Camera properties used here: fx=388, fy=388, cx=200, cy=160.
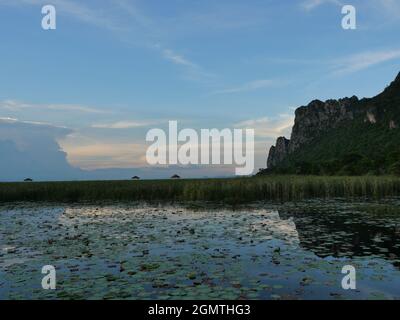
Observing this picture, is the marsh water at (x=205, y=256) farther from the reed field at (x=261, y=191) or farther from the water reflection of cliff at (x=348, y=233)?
the reed field at (x=261, y=191)

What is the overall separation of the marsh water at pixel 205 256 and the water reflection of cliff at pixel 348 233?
45mm

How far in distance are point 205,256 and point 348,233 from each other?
837 centimetres

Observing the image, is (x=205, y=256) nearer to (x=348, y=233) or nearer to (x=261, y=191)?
(x=348, y=233)

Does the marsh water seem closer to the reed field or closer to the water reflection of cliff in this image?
the water reflection of cliff

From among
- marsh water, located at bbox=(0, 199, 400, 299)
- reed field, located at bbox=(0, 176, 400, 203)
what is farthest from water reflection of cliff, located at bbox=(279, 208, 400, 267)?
reed field, located at bbox=(0, 176, 400, 203)

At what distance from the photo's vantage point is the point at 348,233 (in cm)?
1933

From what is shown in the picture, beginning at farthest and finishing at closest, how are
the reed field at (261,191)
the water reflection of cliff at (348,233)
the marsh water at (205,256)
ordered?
the reed field at (261,191) → the water reflection of cliff at (348,233) → the marsh water at (205,256)

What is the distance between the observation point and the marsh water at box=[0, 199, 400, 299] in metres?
10.9

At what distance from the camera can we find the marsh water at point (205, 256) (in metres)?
10.9

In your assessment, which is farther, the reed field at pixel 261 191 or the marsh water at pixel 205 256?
the reed field at pixel 261 191

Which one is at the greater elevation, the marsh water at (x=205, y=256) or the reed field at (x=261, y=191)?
the reed field at (x=261, y=191)

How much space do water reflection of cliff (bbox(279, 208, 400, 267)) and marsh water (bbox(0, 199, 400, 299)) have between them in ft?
0.15

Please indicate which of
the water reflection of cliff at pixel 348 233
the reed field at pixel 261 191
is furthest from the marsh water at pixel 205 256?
the reed field at pixel 261 191
